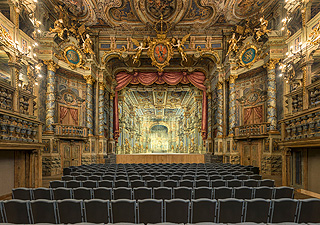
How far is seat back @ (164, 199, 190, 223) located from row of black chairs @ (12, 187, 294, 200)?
971 millimetres

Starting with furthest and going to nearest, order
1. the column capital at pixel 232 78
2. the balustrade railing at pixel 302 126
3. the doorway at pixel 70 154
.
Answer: the column capital at pixel 232 78 < the doorway at pixel 70 154 < the balustrade railing at pixel 302 126

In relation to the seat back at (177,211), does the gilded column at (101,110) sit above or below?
above

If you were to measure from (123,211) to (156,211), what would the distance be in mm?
594

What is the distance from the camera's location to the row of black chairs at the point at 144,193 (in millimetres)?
4520

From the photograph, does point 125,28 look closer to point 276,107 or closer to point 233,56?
point 233,56

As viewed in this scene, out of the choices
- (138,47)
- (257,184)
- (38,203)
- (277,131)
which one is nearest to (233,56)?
(277,131)

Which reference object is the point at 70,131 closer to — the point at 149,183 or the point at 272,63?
the point at 149,183

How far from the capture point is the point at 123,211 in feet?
11.5

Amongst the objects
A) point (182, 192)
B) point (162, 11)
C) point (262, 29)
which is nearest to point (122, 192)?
point (182, 192)

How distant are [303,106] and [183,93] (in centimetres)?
1871

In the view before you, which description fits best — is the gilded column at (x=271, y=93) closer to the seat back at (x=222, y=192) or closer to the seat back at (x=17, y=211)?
the seat back at (x=222, y=192)

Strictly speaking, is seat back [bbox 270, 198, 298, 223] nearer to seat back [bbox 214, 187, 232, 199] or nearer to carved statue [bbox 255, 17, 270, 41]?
seat back [bbox 214, 187, 232, 199]

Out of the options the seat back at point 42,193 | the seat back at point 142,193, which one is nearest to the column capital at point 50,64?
the seat back at point 42,193

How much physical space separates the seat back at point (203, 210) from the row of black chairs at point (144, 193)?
102cm
